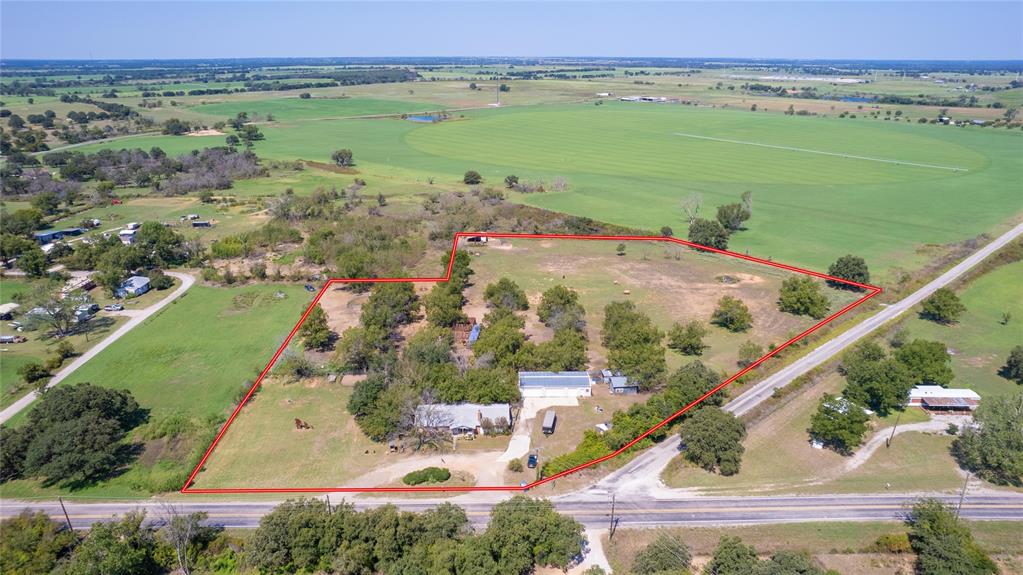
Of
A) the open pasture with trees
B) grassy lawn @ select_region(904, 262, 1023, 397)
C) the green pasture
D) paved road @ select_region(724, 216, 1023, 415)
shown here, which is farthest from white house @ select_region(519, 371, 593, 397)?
the green pasture

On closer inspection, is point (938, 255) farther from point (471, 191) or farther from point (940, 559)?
point (471, 191)

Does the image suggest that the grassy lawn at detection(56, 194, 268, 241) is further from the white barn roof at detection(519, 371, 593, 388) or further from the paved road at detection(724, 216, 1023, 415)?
the paved road at detection(724, 216, 1023, 415)

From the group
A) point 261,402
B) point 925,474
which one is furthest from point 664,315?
point 261,402

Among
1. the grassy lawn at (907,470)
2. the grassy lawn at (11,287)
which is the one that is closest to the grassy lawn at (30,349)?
the grassy lawn at (11,287)

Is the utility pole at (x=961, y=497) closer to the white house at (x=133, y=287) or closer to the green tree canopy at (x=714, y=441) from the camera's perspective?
the green tree canopy at (x=714, y=441)

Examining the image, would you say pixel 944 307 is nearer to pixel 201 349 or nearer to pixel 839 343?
pixel 839 343

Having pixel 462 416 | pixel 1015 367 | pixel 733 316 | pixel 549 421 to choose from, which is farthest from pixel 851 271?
pixel 462 416
